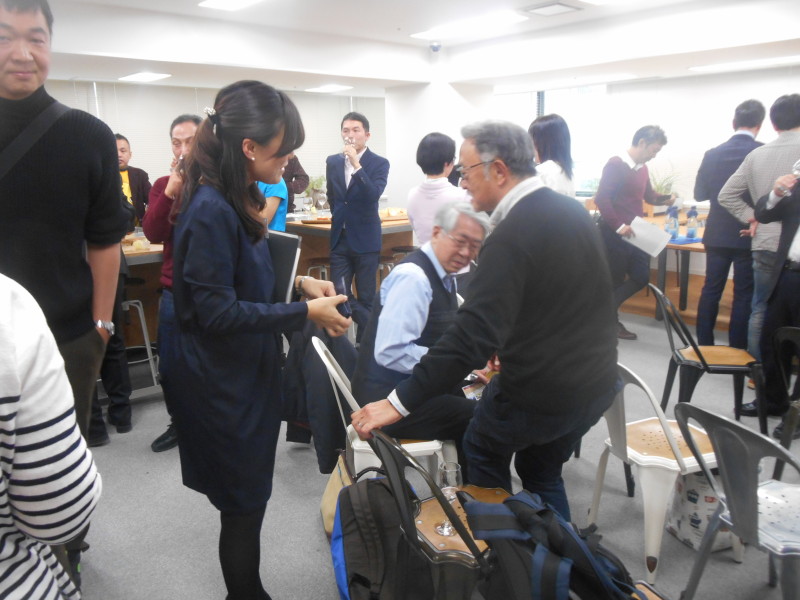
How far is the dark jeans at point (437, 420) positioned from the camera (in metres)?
2.04

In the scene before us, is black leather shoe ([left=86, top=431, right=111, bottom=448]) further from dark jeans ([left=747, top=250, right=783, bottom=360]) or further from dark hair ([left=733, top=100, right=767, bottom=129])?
dark hair ([left=733, top=100, right=767, bottom=129])

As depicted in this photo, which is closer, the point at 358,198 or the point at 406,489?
the point at 406,489

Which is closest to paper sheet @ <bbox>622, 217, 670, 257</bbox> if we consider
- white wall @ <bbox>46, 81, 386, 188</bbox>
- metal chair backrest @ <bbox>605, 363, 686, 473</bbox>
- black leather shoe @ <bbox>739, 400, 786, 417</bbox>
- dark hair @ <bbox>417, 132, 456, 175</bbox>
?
black leather shoe @ <bbox>739, 400, 786, 417</bbox>

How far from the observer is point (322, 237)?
5727 mm

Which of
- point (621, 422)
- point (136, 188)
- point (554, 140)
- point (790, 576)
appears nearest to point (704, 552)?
point (790, 576)

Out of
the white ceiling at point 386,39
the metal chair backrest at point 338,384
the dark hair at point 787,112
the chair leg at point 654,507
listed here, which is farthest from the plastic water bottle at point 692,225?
the metal chair backrest at point 338,384

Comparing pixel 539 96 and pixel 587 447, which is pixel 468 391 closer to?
pixel 587 447

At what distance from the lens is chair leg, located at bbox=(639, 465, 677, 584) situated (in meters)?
1.96

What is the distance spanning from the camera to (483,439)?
1702 millimetres

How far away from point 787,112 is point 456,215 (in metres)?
2.38

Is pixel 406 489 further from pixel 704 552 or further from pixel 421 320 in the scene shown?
pixel 704 552

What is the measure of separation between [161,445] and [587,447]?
2.14 metres

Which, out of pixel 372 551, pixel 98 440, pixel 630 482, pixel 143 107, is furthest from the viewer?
pixel 143 107

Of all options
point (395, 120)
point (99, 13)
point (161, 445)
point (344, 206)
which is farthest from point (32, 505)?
point (395, 120)
